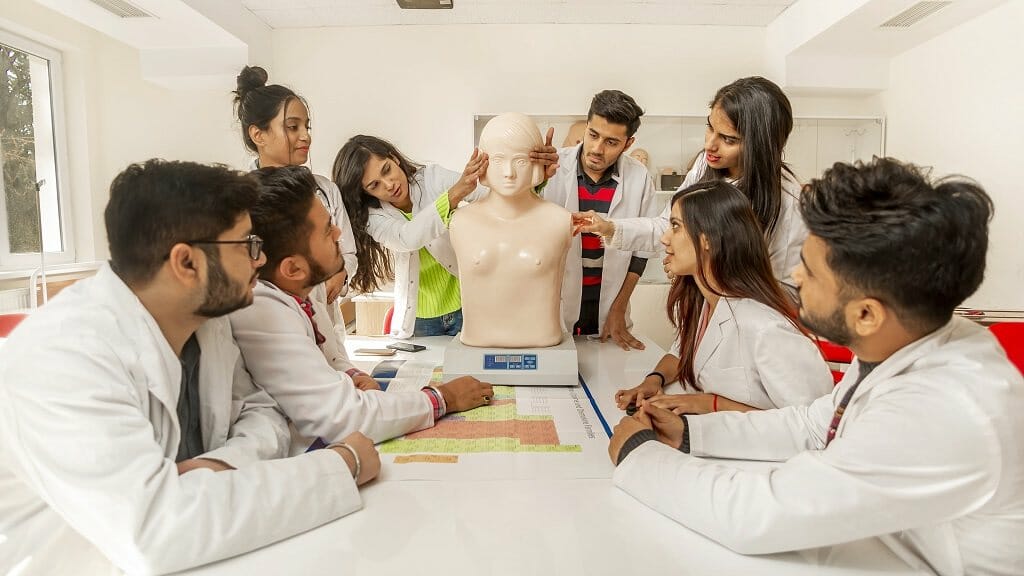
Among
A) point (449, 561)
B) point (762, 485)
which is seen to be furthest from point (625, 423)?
point (449, 561)

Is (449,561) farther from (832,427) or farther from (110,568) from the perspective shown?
(832,427)

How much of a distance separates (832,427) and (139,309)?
1358 millimetres

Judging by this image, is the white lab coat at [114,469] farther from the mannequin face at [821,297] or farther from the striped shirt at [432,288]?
the striped shirt at [432,288]

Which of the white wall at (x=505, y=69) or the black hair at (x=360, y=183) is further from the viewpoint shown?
the white wall at (x=505, y=69)

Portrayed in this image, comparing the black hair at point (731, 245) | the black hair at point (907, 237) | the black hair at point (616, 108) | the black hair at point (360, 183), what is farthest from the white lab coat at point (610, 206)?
the black hair at point (907, 237)

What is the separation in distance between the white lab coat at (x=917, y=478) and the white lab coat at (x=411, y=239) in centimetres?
165

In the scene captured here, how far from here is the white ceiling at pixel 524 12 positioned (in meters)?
4.56

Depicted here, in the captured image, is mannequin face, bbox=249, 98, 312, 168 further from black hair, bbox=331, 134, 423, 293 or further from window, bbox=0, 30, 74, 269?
window, bbox=0, 30, 74, 269

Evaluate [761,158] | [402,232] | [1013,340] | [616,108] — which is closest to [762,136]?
[761,158]

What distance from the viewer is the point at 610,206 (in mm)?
2826

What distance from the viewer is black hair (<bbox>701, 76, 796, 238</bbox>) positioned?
6.61ft

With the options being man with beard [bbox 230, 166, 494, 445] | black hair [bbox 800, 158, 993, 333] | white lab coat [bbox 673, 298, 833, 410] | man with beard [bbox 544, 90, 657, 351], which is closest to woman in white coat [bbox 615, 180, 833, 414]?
white lab coat [bbox 673, 298, 833, 410]

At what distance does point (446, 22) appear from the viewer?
496cm

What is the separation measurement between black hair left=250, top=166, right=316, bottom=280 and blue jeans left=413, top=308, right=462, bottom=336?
4.16 feet
